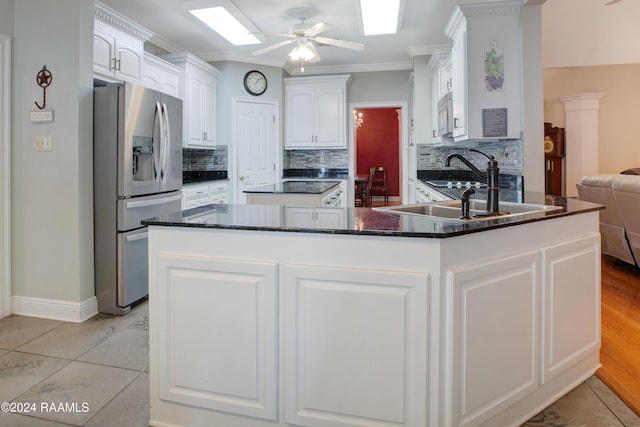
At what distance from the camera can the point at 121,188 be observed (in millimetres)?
2904

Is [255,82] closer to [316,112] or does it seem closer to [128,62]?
[316,112]

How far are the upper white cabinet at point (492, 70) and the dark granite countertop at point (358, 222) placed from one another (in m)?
1.82

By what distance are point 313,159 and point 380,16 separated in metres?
2.67

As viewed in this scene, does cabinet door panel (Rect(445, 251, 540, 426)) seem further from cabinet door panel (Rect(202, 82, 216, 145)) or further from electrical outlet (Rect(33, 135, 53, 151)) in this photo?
cabinet door panel (Rect(202, 82, 216, 145))

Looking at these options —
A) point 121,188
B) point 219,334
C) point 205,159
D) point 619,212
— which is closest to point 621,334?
point 619,212

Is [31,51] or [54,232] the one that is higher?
[31,51]

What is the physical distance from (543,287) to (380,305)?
77 cm

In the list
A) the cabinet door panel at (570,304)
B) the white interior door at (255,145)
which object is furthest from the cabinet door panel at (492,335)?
the white interior door at (255,145)

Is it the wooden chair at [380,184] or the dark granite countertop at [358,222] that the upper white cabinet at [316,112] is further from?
the wooden chair at [380,184]

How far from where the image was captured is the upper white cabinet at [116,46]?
3.29 m

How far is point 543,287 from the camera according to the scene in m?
1.71

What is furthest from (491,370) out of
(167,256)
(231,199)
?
(231,199)

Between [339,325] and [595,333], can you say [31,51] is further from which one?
[595,333]

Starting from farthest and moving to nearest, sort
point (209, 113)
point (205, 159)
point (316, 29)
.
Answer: point (205, 159) < point (209, 113) < point (316, 29)
